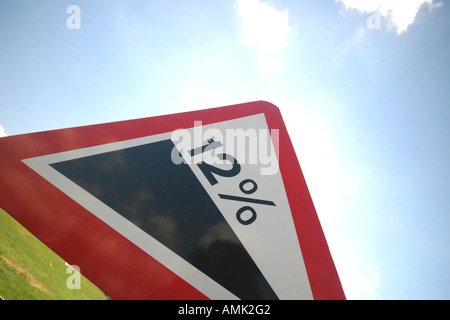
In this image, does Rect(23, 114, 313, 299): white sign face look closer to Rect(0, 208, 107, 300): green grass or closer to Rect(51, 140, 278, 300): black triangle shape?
Rect(51, 140, 278, 300): black triangle shape

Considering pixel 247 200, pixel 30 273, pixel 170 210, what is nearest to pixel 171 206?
pixel 170 210

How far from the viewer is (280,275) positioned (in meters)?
2.55

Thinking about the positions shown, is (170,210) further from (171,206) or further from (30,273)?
(30,273)

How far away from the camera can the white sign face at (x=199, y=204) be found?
2.49 metres

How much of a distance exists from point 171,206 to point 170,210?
61mm

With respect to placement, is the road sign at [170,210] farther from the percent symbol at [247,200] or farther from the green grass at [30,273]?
the green grass at [30,273]

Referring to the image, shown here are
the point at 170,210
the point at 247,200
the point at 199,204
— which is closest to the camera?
the point at 170,210

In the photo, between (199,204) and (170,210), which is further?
(199,204)

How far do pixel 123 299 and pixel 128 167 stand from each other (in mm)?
1662

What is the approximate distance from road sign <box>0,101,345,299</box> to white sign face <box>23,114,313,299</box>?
12 mm

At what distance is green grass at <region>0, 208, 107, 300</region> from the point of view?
2.75 meters

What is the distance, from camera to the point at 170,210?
2879 millimetres

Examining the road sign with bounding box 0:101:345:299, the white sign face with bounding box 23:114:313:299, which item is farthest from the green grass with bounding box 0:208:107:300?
the white sign face with bounding box 23:114:313:299
